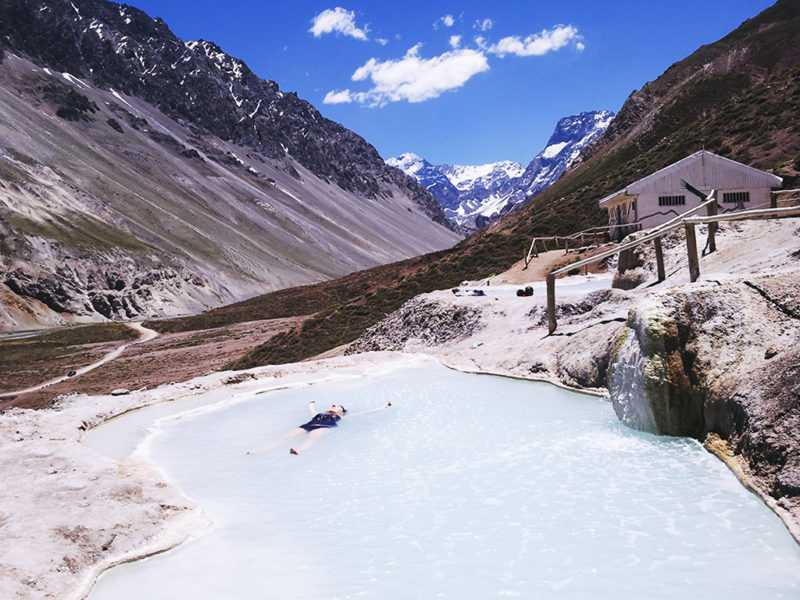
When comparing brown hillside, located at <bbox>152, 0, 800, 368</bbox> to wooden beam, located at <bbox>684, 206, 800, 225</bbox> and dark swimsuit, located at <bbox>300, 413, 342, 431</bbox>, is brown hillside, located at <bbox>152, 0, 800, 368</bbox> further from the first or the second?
wooden beam, located at <bbox>684, 206, 800, 225</bbox>

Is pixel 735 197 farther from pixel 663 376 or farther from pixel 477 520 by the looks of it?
pixel 477 520

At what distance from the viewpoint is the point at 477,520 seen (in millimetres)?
9180

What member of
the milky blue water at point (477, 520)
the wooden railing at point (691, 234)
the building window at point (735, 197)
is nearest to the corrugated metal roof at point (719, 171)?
the building window at point (735, 197)

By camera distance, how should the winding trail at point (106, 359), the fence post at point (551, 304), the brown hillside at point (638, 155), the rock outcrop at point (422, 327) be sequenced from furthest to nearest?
the brown hillside at point (638, 155) → the winding trail at point (106, 359) → the rock outcrop at point (422, 327) → the fence post at point (551, 304)

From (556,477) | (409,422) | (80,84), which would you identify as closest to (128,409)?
(409,422)

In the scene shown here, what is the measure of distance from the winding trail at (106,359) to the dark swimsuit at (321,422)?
2833cm

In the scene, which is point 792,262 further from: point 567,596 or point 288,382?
point 288,382

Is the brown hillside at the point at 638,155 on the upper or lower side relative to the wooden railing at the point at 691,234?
upper

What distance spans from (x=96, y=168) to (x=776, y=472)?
472ft

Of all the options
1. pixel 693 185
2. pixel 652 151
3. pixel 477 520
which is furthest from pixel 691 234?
pixel 652 151

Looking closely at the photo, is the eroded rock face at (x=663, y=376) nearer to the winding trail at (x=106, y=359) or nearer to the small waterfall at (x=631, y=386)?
the small waterfall at (x=631, y=386)

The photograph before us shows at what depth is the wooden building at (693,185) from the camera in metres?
37.9

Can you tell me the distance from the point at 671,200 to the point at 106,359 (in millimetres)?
41388

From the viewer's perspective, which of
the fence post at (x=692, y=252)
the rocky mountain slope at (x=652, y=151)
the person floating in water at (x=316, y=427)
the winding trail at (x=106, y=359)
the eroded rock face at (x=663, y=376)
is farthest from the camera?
the rocky mountain slope at (x=652, y=151)
